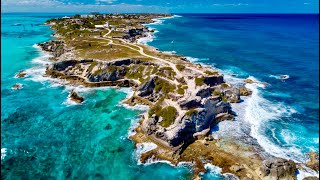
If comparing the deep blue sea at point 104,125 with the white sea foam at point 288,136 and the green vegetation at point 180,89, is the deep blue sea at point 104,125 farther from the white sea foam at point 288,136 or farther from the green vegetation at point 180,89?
the green vegetation at point 180,89

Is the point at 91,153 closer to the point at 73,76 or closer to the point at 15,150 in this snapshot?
the point at 15,150

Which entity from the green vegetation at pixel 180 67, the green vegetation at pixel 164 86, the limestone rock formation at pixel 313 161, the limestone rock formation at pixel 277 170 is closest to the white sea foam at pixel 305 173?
the limestone rock formation at pixel 313 161

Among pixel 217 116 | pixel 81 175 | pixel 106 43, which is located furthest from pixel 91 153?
pixel 106 43

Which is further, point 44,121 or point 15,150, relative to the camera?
point 44,121

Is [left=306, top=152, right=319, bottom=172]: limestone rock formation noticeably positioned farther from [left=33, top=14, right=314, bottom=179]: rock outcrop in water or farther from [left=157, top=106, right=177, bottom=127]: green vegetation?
[left=157, top=106, right=177, bottom=127]: green vegetation

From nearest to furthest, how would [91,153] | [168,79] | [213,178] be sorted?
[213,178], [91,153], [168,79]

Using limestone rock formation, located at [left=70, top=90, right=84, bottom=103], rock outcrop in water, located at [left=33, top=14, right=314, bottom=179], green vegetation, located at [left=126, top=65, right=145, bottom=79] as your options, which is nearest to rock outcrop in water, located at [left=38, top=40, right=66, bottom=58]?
rock outcrop in water, located at [left=33, top=14, right=314, bottom=179]

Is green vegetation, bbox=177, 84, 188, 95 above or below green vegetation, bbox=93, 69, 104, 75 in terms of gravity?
above

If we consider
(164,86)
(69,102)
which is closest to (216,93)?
(164,86)
